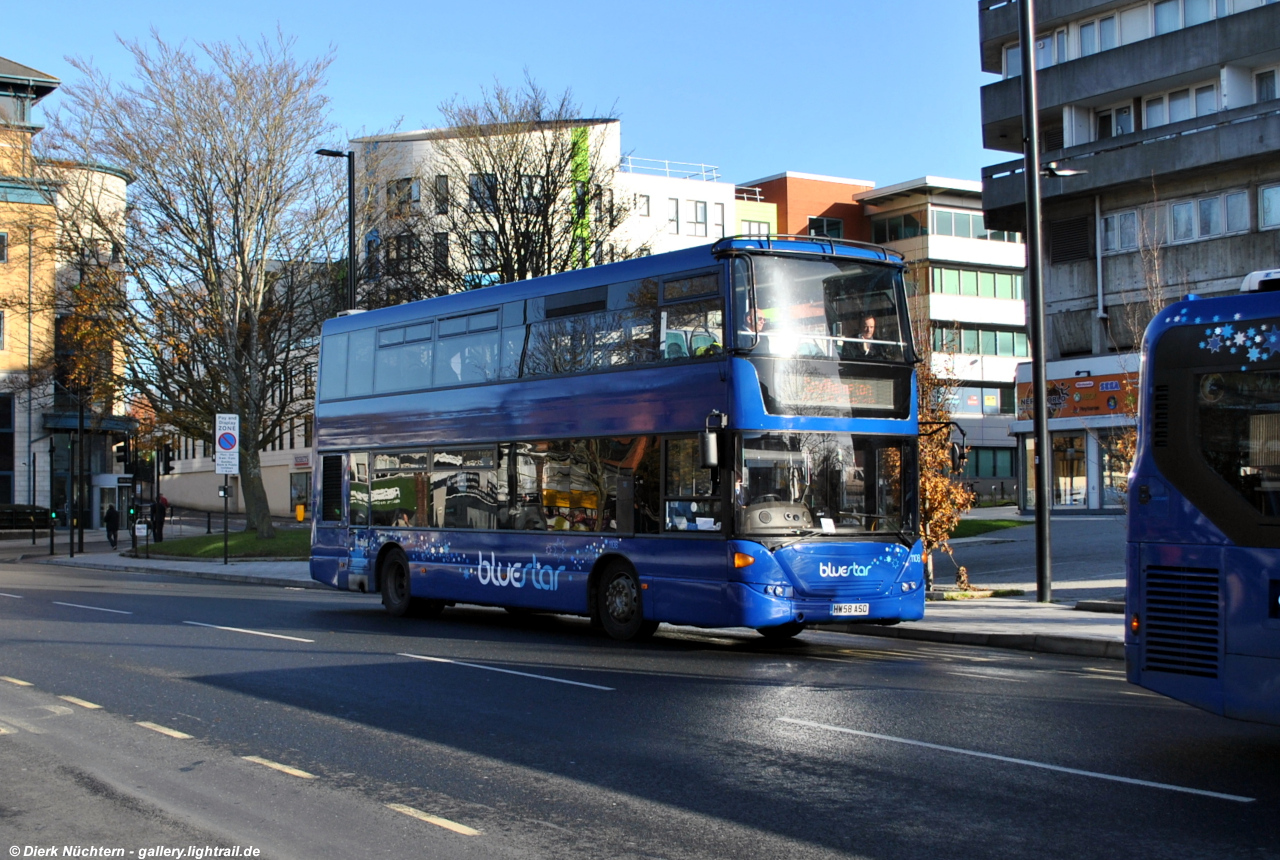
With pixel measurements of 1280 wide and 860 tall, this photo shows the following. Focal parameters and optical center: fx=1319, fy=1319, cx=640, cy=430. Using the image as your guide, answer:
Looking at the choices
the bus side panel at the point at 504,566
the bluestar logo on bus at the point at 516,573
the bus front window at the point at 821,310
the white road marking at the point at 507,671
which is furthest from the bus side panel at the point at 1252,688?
the bluestar logo on bus at the point at 516,573

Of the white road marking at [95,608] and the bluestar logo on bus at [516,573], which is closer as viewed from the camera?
the bluestar logo on bus at [516,573]

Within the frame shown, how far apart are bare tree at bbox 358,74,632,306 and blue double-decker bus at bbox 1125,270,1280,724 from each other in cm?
3069

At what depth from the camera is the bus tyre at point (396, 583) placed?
62.7ft

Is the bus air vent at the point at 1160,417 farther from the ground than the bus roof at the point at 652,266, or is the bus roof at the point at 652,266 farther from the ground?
the bus roof at the point at 652,266

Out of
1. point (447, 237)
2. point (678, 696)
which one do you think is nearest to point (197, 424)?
point (447, 237)

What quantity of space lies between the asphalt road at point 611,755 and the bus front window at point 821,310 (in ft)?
11.0

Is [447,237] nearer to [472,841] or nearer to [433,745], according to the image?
[433,745]

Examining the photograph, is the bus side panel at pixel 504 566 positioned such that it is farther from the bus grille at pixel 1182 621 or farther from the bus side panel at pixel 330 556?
the bus grille at pixel 1182 621

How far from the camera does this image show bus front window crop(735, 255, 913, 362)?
1396 centimetres

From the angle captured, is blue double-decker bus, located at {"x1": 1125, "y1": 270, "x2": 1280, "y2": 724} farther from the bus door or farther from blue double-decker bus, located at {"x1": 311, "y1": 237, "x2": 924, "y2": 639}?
the bus door

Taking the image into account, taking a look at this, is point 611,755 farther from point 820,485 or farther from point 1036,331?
point 1036,331

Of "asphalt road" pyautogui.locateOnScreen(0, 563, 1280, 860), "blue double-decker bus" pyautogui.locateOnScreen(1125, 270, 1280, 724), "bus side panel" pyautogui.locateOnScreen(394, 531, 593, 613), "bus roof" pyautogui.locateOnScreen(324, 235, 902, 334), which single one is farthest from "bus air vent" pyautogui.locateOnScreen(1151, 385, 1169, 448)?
"bus side panel" pyautogui.locateOnScreen(394, 531, 593, 613)

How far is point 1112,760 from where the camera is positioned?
27.0 ft

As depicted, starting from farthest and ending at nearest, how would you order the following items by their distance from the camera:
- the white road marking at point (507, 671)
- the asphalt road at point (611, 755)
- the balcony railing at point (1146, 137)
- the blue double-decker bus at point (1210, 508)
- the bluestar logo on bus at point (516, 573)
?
the balcony railing at point (1146, 137) → the bluestar logo on bus at point (516, 573) → the white road marking at point (507, 671) → the blue double-decker bus at point (1210, 508) → the asphalt road at point (611, 755)
